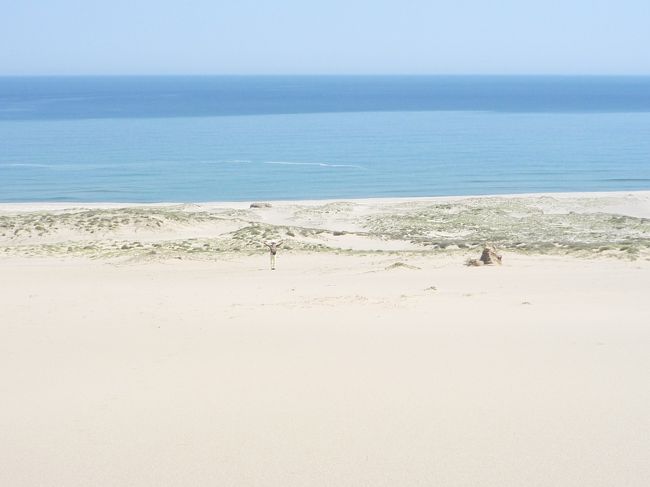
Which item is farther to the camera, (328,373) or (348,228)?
(348,228)

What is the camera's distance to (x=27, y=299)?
1376 cm

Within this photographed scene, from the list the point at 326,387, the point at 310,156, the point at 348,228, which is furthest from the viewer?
the point at 310,156

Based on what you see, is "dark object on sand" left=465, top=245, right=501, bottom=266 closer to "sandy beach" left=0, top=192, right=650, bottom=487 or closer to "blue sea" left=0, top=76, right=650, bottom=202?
"sandy beach" left=0, top=192, right=650, bottom=487

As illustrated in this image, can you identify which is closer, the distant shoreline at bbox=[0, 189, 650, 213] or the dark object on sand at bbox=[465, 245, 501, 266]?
the dark object on sand at bbox=[465, 245, 501, 266]

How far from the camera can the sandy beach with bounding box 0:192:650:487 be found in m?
6.65

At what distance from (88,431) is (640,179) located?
4656 centimetres

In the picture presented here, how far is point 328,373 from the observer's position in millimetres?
9031

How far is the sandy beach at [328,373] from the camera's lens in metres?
6.65

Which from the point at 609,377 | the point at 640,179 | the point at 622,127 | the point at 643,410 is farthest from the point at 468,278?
the point at 622,127

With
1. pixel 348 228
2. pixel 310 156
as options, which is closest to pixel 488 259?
pixel 348 228

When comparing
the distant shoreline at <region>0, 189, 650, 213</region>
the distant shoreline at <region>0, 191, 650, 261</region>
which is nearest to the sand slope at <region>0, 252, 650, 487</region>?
the distant shoreline at <region>0, 191, 650, 261</region>

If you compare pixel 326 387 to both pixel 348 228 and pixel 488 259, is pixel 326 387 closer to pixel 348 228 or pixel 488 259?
pixel 488 259

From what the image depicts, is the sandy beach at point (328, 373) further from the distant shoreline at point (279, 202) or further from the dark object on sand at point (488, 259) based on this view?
the distant shoreline at point (279, 202)

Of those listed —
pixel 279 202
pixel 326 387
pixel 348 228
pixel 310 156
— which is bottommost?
pixel 348 228
